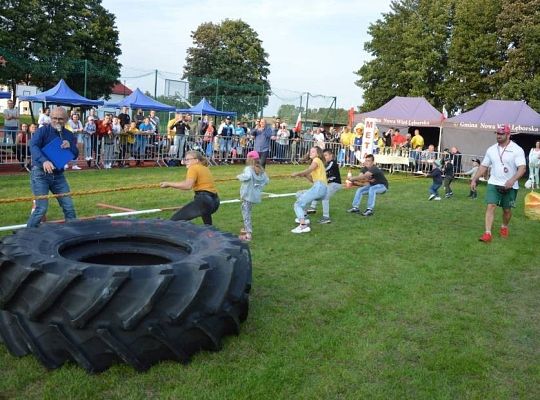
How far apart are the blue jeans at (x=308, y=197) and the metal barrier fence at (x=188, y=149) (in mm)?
4880

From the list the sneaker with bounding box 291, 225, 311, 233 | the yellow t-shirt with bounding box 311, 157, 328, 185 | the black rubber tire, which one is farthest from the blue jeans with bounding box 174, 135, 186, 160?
the black rubber tire

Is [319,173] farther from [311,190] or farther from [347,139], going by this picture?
[347,139]

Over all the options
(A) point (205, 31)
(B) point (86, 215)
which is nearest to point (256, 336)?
(B) point (86, 215)

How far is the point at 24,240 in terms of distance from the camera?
4160 mm

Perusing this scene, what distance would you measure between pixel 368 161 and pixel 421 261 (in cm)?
411

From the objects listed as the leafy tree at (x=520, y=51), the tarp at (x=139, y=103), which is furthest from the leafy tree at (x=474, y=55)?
the tarp at (x=139, y=103)

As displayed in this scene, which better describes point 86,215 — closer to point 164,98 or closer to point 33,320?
point 33,320

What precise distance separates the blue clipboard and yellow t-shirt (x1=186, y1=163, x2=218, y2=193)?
153 cm

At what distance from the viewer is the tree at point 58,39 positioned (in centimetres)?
3159

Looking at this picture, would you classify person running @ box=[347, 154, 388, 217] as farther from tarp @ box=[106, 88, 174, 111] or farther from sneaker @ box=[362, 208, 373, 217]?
tarp @ box=[106, 88, 174, 111]

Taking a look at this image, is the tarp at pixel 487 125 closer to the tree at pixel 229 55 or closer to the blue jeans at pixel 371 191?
the blue jeans at pixel 371 191

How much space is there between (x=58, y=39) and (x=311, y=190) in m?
37.9

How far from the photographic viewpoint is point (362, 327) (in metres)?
4.47

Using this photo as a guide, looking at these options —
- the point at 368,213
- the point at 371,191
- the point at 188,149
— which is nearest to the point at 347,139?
the point at 188,149
